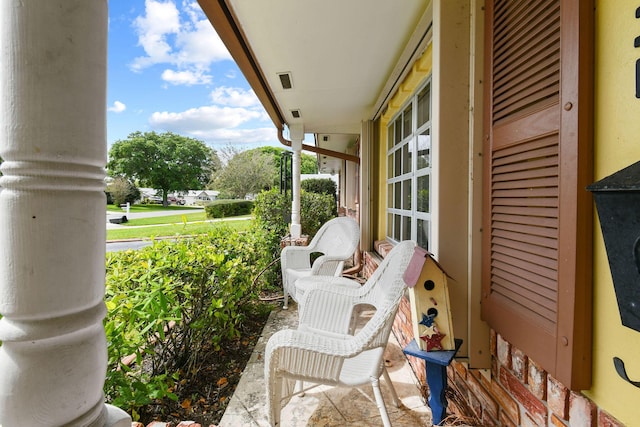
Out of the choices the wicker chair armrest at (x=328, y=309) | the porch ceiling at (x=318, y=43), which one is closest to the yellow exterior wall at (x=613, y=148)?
the wicker chair armrest at (x=328, y=309)

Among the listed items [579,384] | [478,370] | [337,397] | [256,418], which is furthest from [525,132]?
[256,418]

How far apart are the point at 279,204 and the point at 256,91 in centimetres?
248

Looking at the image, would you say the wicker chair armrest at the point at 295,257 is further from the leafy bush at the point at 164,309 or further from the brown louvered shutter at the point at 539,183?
the brown louvered shutter at the point at 539,183

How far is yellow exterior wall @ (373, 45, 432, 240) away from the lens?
2418 mm

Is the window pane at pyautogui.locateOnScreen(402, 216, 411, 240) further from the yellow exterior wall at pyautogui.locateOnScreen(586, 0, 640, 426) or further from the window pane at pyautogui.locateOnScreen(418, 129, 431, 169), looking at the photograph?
the yellow exterior wall at pyautogui.locateOnScreen(586, 0, 640, 426)

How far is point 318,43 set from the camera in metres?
2.47

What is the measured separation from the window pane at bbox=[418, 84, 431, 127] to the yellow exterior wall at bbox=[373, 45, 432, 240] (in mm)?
85

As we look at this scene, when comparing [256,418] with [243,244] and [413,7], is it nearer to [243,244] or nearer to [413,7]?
[243,244]

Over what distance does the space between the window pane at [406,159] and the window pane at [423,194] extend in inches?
18.1

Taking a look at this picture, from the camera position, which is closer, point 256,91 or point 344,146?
point 256,91

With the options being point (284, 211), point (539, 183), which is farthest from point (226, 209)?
point (539, 183)

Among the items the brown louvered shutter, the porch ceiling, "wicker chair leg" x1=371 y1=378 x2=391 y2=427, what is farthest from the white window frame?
"wicker chair leg" x1=371 y1=378 x2=391 y2=427

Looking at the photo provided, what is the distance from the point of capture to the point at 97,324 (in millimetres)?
617

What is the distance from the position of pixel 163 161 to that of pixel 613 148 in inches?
1480
